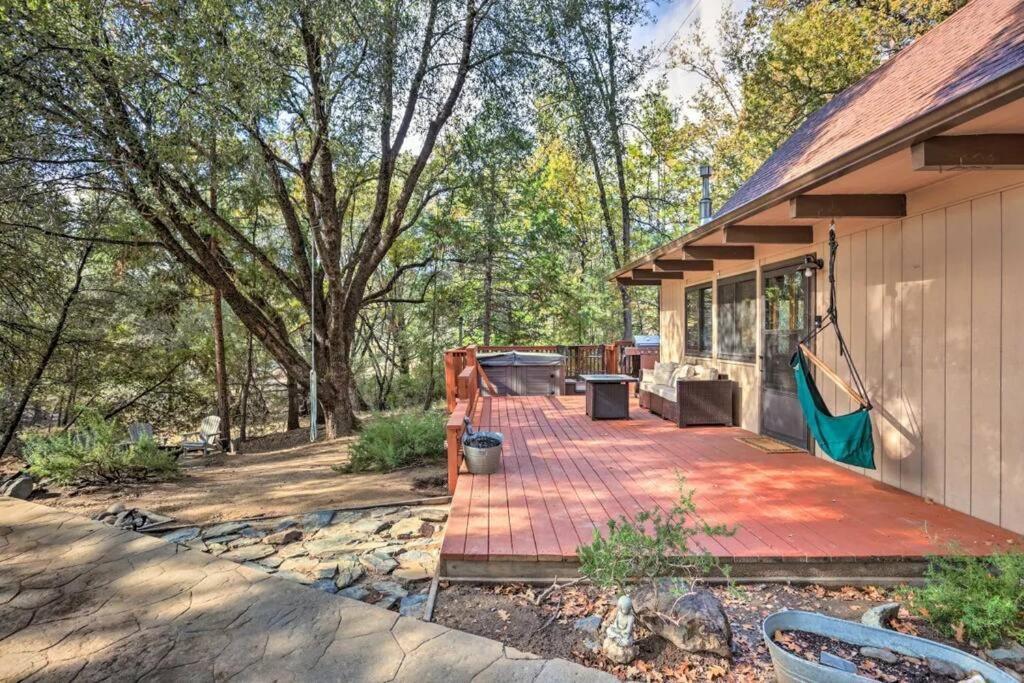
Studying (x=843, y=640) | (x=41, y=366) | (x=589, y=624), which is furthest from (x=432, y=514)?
(x=41, y=366)

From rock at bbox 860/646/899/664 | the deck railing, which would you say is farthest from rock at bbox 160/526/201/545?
rock at bbox 860/646/899/664

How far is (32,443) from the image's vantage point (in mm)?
5840

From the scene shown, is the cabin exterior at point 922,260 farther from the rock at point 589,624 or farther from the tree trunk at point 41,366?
the tree trunk at point 41,366

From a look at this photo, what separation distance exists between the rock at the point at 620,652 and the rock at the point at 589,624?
0.56 ft

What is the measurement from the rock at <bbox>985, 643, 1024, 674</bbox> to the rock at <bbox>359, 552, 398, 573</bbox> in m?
2.78

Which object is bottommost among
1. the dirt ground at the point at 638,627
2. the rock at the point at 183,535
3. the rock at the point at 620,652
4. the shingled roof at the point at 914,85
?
the rock at the point at 183,535

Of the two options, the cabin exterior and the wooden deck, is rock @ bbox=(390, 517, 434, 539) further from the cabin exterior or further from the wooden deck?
the cabin exterior

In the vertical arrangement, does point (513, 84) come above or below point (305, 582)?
above

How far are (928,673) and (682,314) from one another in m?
6.45

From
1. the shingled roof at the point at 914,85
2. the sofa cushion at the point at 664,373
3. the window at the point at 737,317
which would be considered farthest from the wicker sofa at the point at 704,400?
the shingled roof at the point at 914,85

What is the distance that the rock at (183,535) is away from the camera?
3.79 m

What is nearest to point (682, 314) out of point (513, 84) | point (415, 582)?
point (513, 84)

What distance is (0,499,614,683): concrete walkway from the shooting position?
211cm

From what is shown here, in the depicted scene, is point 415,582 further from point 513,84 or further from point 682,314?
point 513,84
